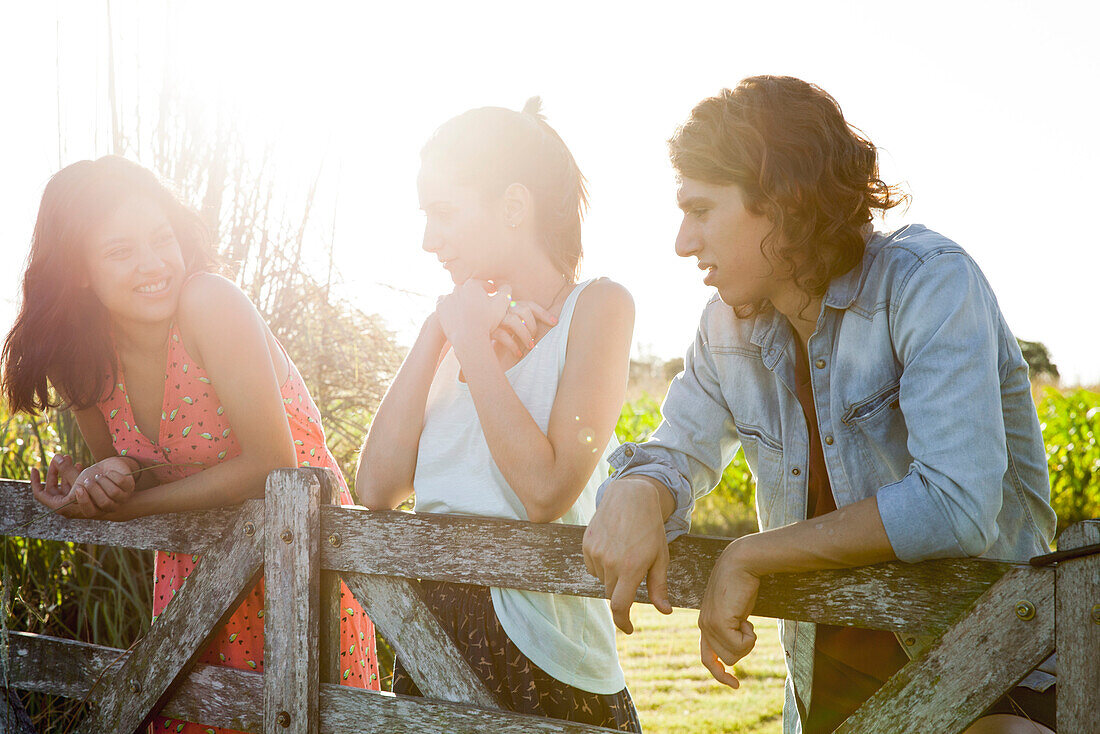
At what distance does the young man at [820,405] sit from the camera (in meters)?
1.39

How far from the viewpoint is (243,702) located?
2.13m

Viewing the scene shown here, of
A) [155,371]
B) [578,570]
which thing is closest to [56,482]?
[155,371]

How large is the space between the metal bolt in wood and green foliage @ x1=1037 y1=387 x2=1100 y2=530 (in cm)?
909

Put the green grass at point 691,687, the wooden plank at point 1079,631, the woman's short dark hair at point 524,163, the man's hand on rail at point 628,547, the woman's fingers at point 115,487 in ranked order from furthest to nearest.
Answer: the green grass at point 691,687 → the woman's fingers at point 115,487 → the woman's short dark hair at point 524,163 → the man's hand on rail at point 628,547 → the wooden plank at point 1079,631

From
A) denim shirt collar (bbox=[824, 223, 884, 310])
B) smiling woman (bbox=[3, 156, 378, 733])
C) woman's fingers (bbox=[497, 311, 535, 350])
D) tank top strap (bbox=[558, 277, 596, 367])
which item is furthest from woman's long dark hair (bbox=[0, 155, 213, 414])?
denim shirt collar (bbox=[824, 223, 884, 310])

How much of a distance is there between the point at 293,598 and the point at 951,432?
4.60 ft

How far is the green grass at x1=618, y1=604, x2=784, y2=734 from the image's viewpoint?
461 cm

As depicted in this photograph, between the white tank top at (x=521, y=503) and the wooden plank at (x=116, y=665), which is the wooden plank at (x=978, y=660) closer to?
the white tank top at (x=521, y=503)

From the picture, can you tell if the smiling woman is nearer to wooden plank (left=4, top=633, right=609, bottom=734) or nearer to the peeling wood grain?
wooden plank (left=4, top=633, right=609, bottom=734)

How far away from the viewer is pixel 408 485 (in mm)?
2062

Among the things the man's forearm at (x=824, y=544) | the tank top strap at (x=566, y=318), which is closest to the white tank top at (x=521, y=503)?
the tank top strap at (x=566, y=318)

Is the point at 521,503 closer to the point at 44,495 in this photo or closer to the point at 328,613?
the point at 328,613

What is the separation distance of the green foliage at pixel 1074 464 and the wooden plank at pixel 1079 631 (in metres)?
9.06

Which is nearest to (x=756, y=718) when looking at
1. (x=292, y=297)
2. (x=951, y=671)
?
(x=292, y=297)
